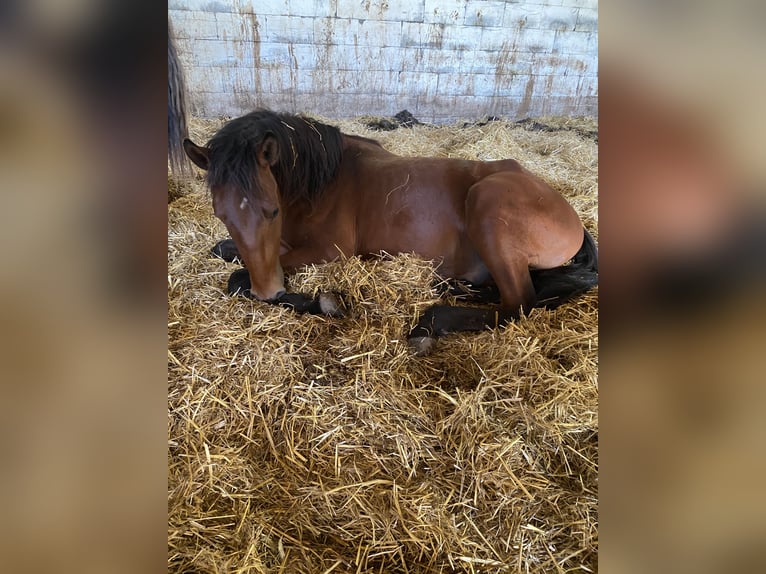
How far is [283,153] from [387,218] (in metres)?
0.68

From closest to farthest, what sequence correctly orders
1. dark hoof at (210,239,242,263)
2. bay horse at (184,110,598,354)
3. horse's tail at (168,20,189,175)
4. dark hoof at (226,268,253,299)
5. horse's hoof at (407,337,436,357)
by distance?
horse's hoof at (407,337,436,357) < bay horse at (184,110,598,354) < dark hoof at (226,268,253,299) < dark hoof at (210,239,242,263) < horse's tail at (168,20,189,175)

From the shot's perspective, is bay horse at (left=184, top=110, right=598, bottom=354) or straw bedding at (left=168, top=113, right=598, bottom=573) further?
bay horse at (left=184, top=110, right=598, bottom=354)

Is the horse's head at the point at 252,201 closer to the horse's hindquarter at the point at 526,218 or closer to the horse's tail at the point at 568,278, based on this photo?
the horse's hindquarter at the point at 526,218

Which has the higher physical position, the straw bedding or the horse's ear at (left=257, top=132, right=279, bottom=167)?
the horse's ear at (left=257, top=132, right=279, bottom=167)

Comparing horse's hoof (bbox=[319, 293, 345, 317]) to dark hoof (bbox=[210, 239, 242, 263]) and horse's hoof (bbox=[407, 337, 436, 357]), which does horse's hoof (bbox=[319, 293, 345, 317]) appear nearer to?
horse's hoof (bbox=[407, 337, 436, 357])

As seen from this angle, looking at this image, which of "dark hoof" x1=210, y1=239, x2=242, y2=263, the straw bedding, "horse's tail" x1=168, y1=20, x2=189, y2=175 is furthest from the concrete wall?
the straw bedding

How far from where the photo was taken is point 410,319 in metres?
2.21

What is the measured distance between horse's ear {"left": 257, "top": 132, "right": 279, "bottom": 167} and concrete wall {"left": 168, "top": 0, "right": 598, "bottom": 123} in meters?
4.71

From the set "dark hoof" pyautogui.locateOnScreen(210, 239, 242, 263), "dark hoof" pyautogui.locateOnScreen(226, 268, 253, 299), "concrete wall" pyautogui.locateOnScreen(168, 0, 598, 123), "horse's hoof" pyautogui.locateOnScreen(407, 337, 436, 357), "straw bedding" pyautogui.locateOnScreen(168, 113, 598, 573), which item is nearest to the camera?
"straw bedding" pyautogui.locateOnScreen(168, 113, 598, 573)

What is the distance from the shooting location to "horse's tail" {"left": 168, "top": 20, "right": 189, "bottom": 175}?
320 centimetres

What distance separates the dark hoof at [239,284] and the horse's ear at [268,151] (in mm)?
602

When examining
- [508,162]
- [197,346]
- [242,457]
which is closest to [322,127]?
[508,162]
